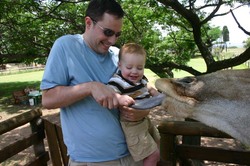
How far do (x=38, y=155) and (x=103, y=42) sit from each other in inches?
74.7

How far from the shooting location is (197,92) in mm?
1980

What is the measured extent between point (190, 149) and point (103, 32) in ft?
4.83

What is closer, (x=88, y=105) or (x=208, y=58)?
(x=88, y=105)

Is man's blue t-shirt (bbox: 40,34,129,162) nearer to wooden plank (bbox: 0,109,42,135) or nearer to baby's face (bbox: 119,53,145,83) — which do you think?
baby's face (bbox: 119,53,145,83)

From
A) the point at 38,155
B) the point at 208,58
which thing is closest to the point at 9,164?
the point at 38,155

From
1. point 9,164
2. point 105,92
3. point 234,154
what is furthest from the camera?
point 9,164

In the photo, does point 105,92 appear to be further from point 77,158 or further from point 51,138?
point 51,138

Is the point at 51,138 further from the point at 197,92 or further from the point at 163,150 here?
the point at 197,92

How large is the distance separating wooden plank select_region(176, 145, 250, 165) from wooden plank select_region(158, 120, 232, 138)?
164 mm

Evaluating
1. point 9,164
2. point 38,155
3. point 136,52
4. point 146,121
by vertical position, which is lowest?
point 9,164

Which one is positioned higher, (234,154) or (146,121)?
(146,121)

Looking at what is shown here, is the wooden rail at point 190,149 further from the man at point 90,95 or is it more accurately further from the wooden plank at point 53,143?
the wooden plank at point 53,143

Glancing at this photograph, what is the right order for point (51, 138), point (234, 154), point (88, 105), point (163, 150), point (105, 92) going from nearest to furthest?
point (105, 92) < point (88, 105) < point (234, 154) < point (163, 150) < point (51, 138)

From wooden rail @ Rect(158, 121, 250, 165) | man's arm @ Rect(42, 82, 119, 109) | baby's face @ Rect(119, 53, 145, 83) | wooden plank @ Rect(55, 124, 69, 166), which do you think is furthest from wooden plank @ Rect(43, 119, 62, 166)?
baby's face @ Rect(119, 53, 145, 83)
